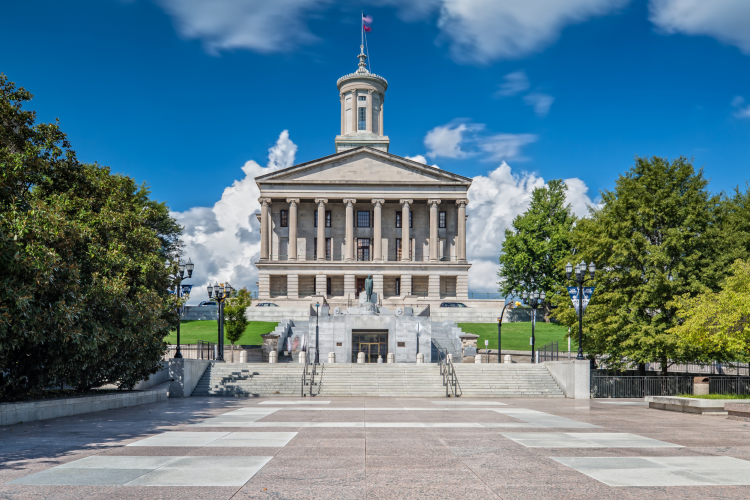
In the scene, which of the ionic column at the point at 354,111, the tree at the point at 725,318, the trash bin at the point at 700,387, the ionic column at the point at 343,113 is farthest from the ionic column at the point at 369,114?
the tree at the point at 725,318

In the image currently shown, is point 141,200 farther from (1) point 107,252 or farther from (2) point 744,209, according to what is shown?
(2) point 744,209

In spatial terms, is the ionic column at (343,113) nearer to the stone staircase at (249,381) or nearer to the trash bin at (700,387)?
the stone staircase at (249,381)

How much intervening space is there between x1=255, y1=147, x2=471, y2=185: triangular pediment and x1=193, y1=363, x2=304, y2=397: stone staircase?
47.0 m

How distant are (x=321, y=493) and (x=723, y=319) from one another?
770 inches

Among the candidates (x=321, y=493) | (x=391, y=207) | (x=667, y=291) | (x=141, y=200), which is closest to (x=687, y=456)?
(x=321, y=493)

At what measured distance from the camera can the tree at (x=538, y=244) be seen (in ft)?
221

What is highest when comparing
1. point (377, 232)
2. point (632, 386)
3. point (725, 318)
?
point (377, 232)

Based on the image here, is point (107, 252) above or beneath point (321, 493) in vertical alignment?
above

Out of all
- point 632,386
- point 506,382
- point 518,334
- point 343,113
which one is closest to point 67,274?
point 506,382

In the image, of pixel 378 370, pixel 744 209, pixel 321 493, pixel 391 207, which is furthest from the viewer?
pixel 391 207

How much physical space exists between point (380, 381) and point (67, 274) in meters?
17.8

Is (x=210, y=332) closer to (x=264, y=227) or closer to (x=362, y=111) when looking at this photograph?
(x=264, y=227)

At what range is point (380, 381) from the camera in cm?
3086

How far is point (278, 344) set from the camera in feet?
150
